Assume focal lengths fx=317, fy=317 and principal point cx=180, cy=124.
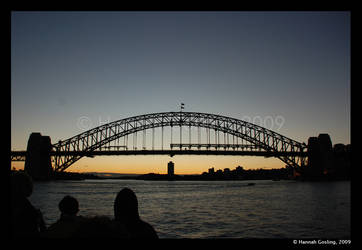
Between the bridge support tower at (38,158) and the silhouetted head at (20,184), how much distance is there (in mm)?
58810

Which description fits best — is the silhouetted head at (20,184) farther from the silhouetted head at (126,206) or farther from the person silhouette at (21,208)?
the silhouetted head at (126,206)

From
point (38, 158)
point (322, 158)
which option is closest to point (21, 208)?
point (38, 158)

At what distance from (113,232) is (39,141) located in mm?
62080

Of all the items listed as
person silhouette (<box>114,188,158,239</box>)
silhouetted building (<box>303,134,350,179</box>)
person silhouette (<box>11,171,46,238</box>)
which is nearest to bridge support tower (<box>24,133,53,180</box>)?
silhouetted building (<box>303,134,350,179</box>)

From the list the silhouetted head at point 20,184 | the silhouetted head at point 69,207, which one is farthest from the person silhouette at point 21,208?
the silhouetted head at point 69,207

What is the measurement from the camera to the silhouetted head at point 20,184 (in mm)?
2980

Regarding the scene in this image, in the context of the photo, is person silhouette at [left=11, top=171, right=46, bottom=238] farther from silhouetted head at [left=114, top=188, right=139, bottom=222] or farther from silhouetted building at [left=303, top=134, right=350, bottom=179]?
silhouetted building at [left=303, top=134, right=350, bottom=179]

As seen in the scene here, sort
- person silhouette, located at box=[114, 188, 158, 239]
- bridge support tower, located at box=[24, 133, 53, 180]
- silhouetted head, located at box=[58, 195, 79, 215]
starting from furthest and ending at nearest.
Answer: bridge support tower, located at box=[24, 133, 53, 180] → silhouetted head, located at box=[58, 195, 79, 215] → person silhouette, located at box=[114, 188, 158, 239]

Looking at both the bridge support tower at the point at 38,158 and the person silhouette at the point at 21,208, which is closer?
the person silhouette at the point at 21,208

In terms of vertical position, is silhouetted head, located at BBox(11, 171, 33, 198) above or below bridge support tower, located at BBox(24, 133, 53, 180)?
above

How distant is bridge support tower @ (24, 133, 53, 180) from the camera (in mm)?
56566

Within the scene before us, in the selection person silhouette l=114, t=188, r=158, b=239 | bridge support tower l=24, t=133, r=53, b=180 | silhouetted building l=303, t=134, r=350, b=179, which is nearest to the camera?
person silhouette l=114, t=188, r=158, b=239

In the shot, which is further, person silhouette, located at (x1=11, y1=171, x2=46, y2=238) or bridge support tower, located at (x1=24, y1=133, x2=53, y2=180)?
bridge support tower, located at (x1=24, y1=133, x2=53, y2=180)
